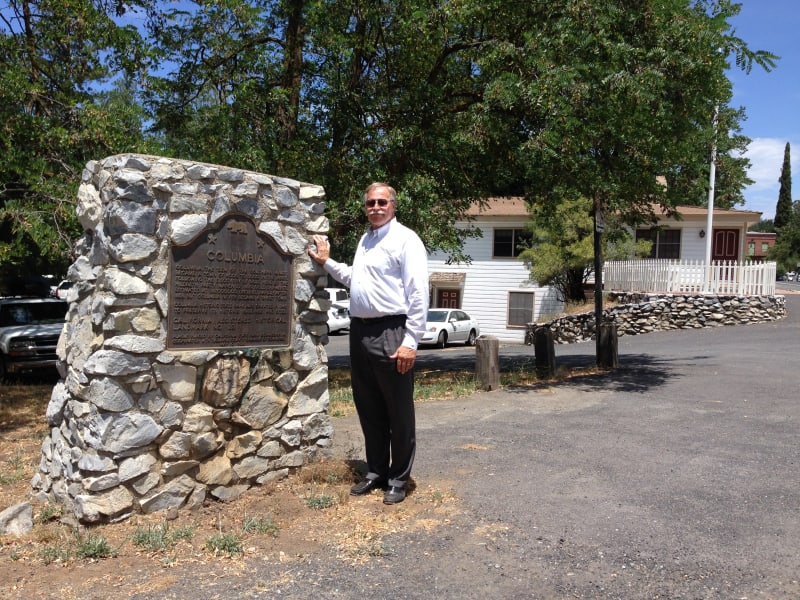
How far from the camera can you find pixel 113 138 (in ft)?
32.4

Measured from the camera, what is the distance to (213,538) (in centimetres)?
419

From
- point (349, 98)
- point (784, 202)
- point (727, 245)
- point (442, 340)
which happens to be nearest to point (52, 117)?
point (349, 98)

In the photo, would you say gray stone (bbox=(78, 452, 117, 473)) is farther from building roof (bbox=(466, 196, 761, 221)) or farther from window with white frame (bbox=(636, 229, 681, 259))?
window with white frame (bbox=(636, 229, 681, 259))

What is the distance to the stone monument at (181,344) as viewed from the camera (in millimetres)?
4504

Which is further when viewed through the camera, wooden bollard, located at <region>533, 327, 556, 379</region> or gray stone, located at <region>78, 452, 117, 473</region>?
wooden bollard, located at <region>533, 327, 556, 379</region>

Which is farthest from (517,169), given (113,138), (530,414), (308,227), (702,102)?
(308,227)

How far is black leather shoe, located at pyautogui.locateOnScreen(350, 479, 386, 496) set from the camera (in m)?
5.00

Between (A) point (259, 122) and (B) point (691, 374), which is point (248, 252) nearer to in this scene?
(A) point (259, 122)

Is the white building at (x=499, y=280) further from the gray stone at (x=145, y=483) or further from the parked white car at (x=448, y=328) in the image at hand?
the gray stone at (x=145, y=483)

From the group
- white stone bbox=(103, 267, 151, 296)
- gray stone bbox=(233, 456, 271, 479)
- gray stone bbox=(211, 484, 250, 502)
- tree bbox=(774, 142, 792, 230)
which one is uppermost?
tree bbox=(774, 142, 792, 230)

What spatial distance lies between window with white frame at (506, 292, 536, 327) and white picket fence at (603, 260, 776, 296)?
20.7ft

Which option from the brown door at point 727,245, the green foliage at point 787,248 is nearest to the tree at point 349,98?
the brown door at point 727,245

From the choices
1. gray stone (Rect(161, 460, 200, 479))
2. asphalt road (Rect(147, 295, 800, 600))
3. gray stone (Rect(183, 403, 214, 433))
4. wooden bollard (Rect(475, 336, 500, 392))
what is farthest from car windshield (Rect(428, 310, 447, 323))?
gray stone (Rect(161, 460, 200, 479))

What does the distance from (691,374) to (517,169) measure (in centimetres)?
430
